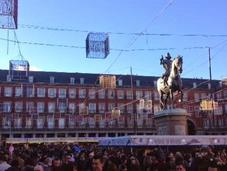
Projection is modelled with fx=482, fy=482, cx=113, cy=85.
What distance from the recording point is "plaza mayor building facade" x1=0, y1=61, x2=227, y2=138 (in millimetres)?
89688

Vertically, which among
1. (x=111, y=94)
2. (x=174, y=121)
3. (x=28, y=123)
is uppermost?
(x=111, y=94)

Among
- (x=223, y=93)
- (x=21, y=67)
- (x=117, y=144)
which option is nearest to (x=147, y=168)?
(x=117, y=144)

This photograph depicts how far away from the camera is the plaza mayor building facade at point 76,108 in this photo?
3531 inches

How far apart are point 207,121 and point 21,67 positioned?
235ft

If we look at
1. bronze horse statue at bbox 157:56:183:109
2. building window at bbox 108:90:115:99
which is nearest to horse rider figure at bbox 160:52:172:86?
bronze horse statue at bbox 157:56:183:109

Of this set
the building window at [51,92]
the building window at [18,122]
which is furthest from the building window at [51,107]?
the building window at [18,122]

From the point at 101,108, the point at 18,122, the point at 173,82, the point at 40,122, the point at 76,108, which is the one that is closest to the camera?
the point at 173,82

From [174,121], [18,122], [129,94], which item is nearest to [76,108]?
[18,122]

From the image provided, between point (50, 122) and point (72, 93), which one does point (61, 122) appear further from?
point (72, 93)

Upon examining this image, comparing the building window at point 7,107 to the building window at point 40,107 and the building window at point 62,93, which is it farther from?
the building window at point 62,93

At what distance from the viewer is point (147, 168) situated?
41.7ft

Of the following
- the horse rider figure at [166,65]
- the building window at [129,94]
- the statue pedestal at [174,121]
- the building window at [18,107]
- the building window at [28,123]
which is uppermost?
the building window at [129,94]

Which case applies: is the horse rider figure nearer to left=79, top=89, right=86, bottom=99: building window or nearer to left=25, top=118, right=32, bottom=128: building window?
left=25, top=118, right=32, bottom=128: building window

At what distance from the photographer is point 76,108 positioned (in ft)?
308
